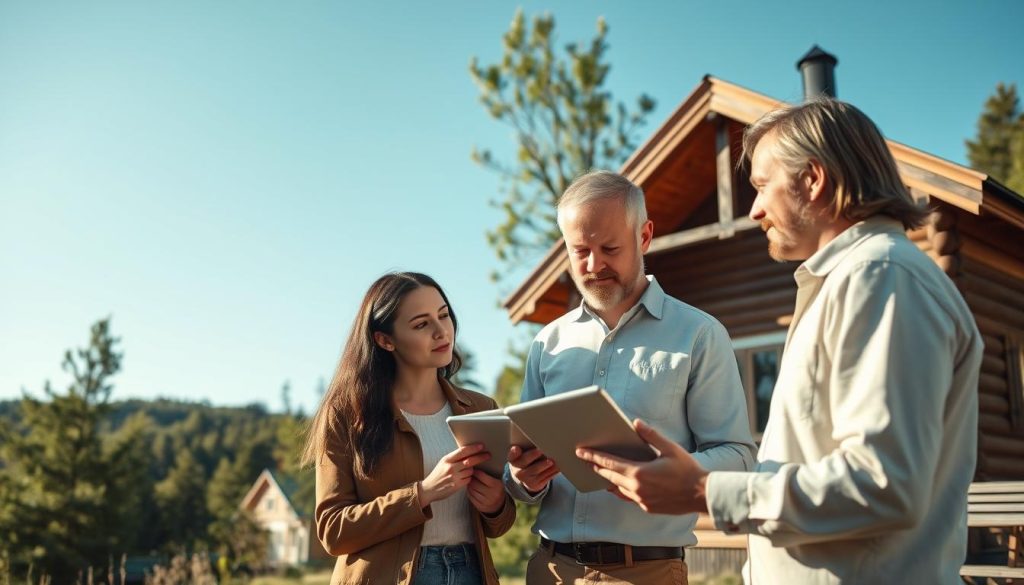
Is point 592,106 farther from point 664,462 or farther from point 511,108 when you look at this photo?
point 664,462

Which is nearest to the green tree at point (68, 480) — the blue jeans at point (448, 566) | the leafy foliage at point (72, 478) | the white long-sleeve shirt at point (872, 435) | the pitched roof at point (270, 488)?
the leafy foliage at point (72, 478)

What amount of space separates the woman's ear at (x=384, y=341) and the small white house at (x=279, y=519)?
49.8 metres

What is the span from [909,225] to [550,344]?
5.26 feet

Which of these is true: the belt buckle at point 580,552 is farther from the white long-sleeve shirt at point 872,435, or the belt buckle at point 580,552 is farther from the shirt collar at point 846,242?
the shirt collar at point 846,242

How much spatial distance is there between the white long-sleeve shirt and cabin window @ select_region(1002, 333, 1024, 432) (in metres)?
9.12

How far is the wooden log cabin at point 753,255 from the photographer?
8188mm

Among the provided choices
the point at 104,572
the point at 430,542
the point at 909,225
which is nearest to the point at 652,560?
the point at 430,542

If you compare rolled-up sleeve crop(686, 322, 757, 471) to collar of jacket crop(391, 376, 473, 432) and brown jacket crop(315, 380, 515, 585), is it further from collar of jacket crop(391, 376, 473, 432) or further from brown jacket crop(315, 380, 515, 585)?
collar of jacket crop(391, 376, 473, 432)

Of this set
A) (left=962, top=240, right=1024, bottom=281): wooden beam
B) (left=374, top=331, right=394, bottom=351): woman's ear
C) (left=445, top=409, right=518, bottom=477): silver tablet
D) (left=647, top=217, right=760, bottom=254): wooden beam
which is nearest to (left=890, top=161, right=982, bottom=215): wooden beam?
(left=962, top=240, right=1024, bottom=281): wooden beam

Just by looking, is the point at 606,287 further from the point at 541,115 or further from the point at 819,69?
the point at 541,115

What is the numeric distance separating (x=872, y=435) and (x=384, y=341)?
7.66 feet

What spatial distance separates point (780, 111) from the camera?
6.81ft

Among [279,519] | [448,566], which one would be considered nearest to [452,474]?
[448,566]

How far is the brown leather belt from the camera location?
2.75m
